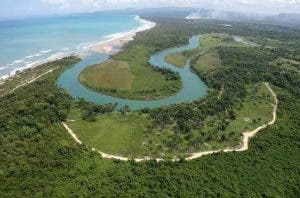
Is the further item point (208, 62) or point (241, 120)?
point (208, 62)

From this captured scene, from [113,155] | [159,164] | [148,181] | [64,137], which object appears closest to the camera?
[148,181]

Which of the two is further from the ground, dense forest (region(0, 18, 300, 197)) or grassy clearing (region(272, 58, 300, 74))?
dense forest (region(0, 18, 300, 197))

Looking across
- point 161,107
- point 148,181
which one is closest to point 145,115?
point 161,107

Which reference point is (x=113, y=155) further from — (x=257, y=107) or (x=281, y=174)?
(x=257, y=107)

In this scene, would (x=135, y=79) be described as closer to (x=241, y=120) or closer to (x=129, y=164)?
(x=241, y=120)

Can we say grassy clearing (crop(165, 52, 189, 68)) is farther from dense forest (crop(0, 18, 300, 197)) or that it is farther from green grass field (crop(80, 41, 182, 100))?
dense forest (crop(0, 18, 300, 197))

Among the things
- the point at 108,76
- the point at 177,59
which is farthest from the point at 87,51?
the point at 108,76

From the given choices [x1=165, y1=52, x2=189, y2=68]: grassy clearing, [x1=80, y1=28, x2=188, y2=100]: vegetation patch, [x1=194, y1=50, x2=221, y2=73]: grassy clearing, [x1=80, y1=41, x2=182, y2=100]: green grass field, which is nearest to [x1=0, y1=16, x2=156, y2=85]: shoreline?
[x1=80, y1=28, x2=188, y2=100]: vegetation patch
